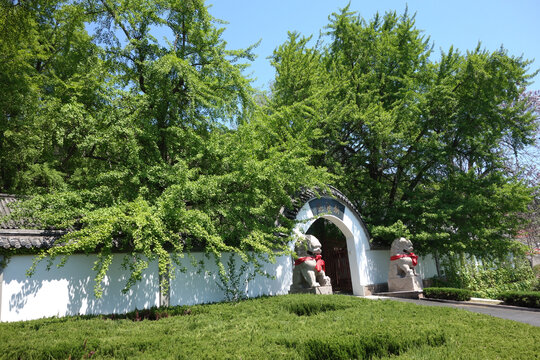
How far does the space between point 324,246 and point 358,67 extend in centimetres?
864

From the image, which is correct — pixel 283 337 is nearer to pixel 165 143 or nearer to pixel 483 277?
pixel 165 143

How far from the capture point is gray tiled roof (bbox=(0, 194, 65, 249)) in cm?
698

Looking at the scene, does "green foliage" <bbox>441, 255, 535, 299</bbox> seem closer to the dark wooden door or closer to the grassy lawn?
the dark wooden door

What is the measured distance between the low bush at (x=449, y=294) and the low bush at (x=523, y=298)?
3.05ft

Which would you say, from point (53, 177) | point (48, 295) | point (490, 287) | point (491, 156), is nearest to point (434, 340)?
point (48, 295)

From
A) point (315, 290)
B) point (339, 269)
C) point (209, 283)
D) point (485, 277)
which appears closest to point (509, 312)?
point (315, 290)

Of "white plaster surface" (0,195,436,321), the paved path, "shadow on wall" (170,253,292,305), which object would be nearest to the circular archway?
"white plaster surface" (0,195,436,321)

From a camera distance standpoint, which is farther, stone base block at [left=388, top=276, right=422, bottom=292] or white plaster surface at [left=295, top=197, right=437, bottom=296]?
white plaster surface at [left=295, top=197, right=437, bottom=296]

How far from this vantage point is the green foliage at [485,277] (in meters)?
15.2

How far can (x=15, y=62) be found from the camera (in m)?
9.82

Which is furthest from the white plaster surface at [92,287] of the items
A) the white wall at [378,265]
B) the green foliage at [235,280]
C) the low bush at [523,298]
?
the low bush at [523,298]

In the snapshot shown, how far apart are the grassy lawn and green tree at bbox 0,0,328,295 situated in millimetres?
1763

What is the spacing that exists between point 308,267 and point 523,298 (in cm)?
613

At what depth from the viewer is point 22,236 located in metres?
7.32
